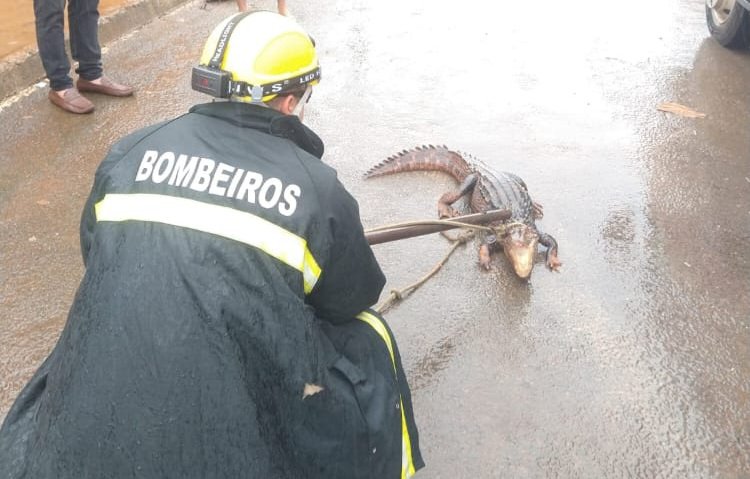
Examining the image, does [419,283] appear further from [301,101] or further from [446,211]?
[301,101]

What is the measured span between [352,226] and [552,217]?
260cm

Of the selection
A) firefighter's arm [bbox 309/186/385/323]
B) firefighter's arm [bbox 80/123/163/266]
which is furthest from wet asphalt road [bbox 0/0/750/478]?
firefighter's arm [bbox 80/123/163/266]

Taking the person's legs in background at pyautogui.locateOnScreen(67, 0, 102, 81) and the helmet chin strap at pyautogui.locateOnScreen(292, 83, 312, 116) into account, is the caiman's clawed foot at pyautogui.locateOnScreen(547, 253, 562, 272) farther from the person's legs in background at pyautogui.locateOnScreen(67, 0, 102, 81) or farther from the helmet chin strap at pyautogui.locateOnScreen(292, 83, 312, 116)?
the person's legs in background at pyautogui.locateOnScreen(67, 0, 102, 81)

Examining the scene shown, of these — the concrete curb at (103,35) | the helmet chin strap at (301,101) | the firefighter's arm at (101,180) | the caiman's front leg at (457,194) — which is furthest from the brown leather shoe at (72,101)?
the helmet chin strap at (301,101)

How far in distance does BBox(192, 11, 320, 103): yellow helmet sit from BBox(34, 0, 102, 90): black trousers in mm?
3306

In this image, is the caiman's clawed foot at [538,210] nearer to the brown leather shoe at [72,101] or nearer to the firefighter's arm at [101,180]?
the firefighter's arm at [101,180]

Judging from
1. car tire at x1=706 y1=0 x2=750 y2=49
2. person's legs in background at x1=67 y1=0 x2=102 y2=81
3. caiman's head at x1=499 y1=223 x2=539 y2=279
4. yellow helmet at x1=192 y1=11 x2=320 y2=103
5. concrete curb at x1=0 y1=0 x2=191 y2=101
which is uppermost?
yellow helmet at x1=192 y1=11 x2=320 y2=103

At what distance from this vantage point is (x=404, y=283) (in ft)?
11.2

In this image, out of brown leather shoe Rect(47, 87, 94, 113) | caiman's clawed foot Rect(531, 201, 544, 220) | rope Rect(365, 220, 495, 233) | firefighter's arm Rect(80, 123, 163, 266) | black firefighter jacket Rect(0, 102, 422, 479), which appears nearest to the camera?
black firefighter jacket Rect(0, 102, 422, 479)

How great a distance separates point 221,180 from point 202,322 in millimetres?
355

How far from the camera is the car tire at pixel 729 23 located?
615 cm

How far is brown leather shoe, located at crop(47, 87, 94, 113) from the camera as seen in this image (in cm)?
471

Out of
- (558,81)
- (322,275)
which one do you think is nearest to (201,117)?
(322,275)

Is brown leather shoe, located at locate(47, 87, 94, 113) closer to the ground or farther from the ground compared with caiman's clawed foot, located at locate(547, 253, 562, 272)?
farther from the ground
